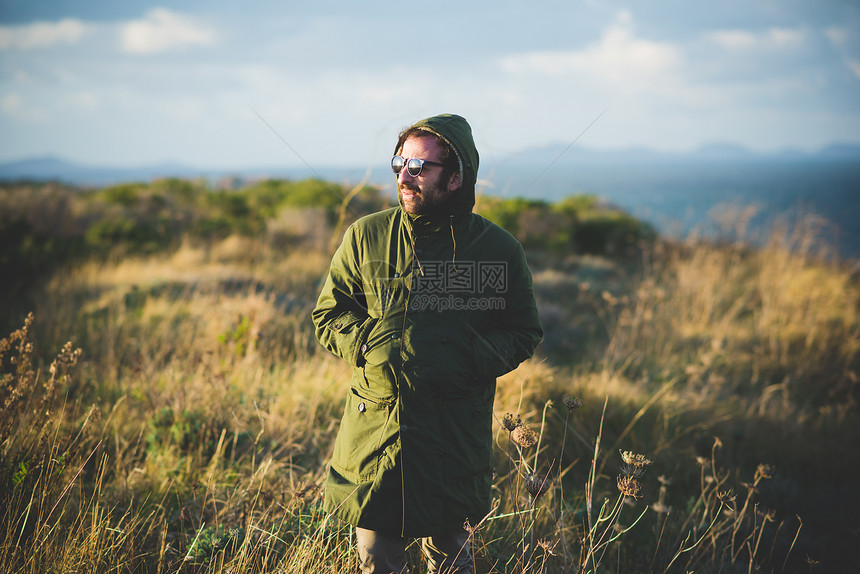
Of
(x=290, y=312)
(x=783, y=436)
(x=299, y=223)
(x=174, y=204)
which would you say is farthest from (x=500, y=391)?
(x=174, y=204)

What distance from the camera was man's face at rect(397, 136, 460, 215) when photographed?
A: 5.62ft

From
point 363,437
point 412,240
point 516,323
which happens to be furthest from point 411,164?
point 363,437

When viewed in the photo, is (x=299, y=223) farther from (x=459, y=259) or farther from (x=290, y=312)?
(x=459, y=259)

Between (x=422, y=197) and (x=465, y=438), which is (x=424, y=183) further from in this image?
(x=465, y=438)

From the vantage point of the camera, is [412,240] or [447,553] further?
[447,553]

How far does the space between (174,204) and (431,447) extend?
13.3 meters

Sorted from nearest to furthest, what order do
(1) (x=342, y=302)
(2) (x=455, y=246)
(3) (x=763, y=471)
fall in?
(2) (x=455, y=246) → (1) (x=342, y=302) → (3) (x=763, y=471)

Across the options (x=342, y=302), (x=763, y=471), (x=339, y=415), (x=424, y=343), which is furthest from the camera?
(x=339, y=415)

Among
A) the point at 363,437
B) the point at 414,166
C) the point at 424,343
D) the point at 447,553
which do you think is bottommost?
the point at 447,553

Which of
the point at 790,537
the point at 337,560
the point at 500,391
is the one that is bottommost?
the point at 790,537

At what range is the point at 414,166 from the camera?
1.69 metres

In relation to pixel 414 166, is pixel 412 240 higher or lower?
lower

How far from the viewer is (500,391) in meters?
3.42

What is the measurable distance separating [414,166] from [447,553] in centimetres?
147
